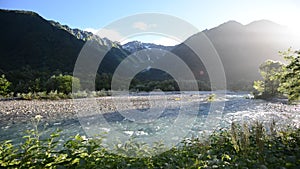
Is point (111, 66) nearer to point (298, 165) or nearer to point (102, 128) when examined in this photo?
point (102, 128)

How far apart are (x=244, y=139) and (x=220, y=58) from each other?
103m

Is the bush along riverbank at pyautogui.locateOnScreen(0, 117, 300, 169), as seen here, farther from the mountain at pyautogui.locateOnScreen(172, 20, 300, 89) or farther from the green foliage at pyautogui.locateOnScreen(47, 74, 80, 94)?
the mountain at pyautogui.locateOnScreen(172, 20, 300, 89)

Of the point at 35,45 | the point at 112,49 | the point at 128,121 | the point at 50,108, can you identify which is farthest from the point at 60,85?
the point at 112,49

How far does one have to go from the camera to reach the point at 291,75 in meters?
5.07

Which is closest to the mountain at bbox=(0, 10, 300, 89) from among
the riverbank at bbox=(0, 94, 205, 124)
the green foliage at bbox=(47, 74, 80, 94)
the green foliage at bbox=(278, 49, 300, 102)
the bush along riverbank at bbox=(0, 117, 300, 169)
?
the green foliage at bbox=(47, 74, 80, 94)

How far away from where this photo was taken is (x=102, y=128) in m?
8.82

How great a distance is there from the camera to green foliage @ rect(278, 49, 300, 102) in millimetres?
4934

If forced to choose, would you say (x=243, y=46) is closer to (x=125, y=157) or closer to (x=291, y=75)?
(x=291, y=75)

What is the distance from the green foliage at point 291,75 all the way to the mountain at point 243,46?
72.2 metres

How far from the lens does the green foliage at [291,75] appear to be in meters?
4.93

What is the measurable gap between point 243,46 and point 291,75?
10463cm

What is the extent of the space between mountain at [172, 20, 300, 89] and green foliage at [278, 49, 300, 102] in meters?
72.2

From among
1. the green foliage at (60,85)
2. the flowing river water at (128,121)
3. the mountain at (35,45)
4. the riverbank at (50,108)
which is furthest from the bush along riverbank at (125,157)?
the mountain at (35,45)

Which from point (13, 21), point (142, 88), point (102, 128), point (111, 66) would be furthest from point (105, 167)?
point (13, 21)
